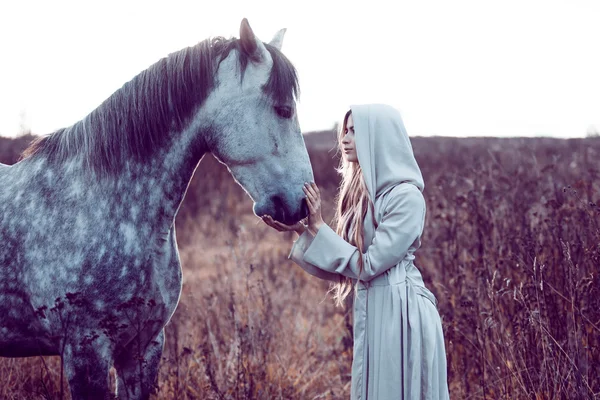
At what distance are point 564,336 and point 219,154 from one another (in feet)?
7.68

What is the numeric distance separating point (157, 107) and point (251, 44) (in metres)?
0.54

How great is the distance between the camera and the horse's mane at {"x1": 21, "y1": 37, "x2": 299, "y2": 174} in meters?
2.53

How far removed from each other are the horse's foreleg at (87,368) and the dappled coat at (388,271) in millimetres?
981

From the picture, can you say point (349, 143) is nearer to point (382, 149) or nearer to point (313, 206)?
point (382, 149)

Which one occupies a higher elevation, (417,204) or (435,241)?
(417,204)

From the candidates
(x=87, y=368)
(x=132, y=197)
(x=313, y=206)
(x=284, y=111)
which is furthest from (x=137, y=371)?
(x=284, y=111)

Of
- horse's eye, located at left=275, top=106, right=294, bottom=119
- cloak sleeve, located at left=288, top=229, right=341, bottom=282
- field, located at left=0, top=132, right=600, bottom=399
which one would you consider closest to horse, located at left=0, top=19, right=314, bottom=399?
horse's eye, located at left=275, top=106, right=294, bottom=119

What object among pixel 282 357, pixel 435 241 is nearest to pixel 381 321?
pixel 282 357

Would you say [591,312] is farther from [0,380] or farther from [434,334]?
[0,380]

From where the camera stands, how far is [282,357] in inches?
168

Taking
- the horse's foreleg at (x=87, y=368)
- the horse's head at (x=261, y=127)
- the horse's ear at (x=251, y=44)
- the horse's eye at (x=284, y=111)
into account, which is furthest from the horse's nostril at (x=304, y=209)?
the horse's foreleg at (x=87, y=368)

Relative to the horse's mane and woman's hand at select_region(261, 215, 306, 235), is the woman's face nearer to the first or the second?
the horse's mane

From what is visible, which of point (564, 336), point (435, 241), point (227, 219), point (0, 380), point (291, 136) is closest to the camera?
point (291, 136)

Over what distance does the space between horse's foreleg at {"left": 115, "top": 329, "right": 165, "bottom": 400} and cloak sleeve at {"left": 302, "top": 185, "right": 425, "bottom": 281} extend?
934 millimetres
